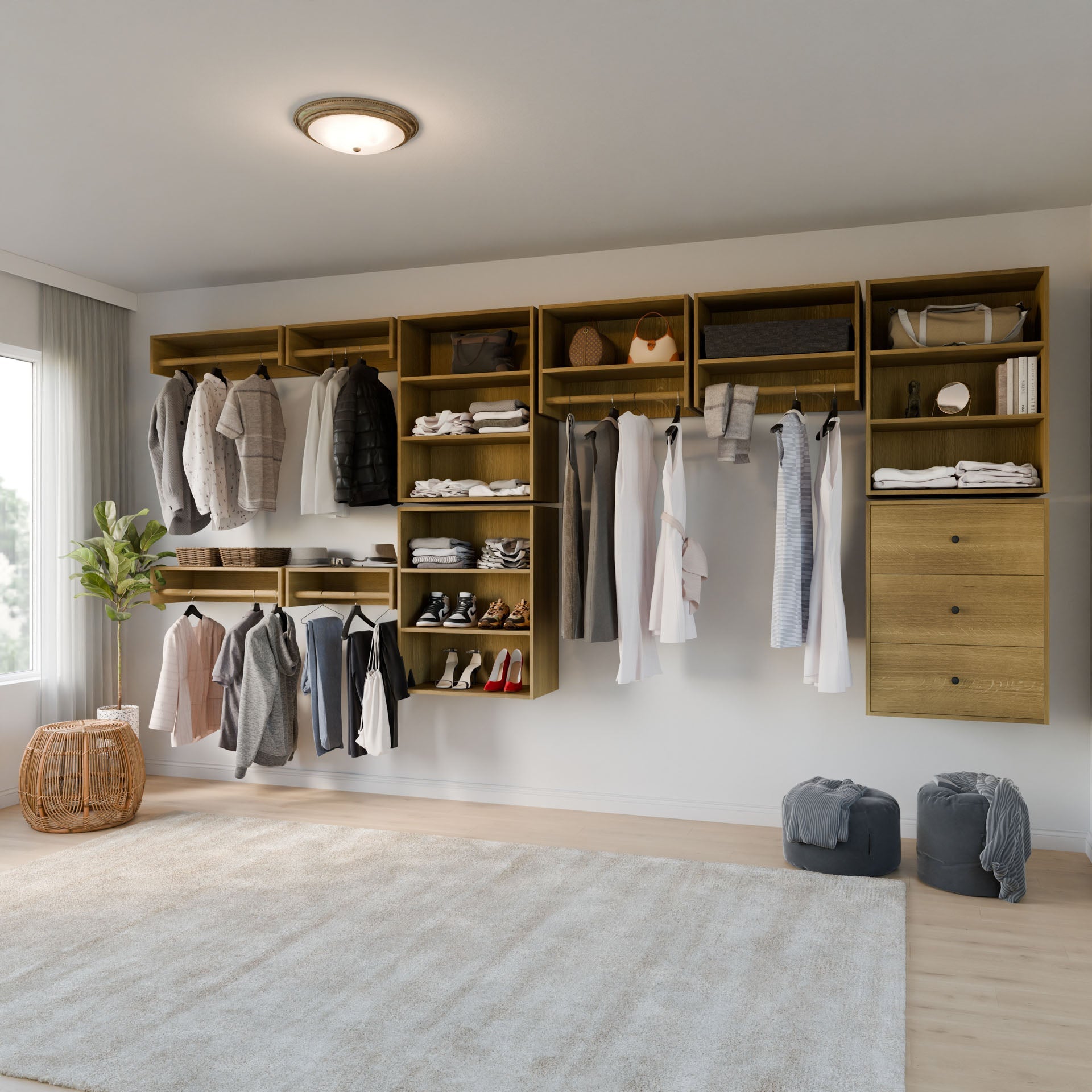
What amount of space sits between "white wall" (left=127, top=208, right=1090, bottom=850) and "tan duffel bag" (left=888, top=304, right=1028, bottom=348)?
0.34 m

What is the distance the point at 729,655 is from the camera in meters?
4.51

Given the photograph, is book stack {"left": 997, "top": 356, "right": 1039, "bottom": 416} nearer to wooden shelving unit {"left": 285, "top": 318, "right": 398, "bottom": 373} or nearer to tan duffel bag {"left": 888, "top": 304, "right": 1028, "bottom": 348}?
tan duffel bag {"left": 888, "top": 304, "right": 1028, "bottom": 348}

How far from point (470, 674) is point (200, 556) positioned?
1594 millimetres

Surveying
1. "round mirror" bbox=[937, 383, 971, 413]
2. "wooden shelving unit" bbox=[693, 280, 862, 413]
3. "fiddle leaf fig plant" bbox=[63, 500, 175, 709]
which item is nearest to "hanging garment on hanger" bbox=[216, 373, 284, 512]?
Result: "fiddle leaf fig plant" bbox=[63, 500, 175, 709]

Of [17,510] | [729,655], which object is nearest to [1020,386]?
[729,655]

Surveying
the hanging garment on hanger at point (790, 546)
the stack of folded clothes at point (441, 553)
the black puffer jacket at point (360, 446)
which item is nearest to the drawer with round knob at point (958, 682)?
the hanging garment on hanger at point (790, 546)

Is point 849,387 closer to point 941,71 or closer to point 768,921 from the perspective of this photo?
point 941,71

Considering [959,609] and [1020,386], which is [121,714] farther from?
[1020,386]

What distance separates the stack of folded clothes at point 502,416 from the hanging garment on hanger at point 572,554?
22 centimetres

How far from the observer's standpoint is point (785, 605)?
404 cm

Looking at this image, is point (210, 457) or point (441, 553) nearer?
point (441, 553)

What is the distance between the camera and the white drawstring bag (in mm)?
4547

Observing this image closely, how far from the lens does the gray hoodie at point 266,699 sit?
4.77m

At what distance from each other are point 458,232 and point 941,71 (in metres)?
2.19
